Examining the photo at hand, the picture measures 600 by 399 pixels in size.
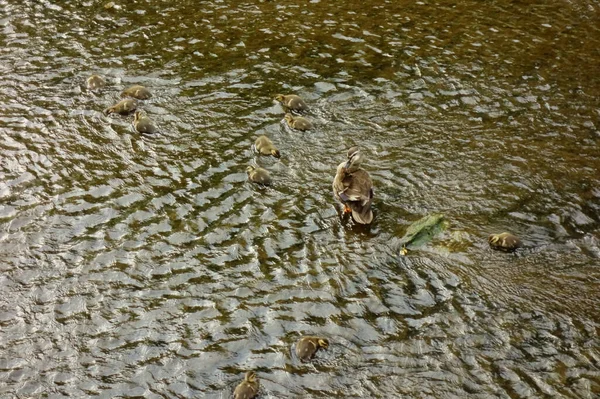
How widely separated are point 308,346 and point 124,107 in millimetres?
5577

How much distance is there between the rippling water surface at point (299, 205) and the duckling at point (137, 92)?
159mm

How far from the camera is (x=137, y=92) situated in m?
10.8

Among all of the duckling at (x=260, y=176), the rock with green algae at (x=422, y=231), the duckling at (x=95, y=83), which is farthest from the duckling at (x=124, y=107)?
the rock with green algae at (x=422, y=231)

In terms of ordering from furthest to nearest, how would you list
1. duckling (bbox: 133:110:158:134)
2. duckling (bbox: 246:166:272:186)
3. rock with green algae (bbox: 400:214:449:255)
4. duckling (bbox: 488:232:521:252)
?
duckling (bbox: 133:110:158:134), duckling (bbox: 246:166:272:186), rock with green algae (bbox: 400:214:449:255), duckling (bbox: 488:232:521:252)

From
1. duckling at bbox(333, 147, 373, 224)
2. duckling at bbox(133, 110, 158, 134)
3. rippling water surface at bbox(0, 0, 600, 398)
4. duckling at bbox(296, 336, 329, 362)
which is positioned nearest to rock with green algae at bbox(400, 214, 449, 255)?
rippling water surface at bbox(0, 0, 600, 398)

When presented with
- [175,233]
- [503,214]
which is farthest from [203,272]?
[503,214]

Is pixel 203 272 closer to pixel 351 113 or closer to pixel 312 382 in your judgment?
pixel 312 382

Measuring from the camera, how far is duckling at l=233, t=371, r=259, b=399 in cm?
618

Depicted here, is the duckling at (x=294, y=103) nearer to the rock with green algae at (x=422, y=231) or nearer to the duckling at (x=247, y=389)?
the rock with green algae at (x=422, y=231)

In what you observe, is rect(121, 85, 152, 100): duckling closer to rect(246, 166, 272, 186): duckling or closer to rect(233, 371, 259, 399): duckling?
rect(246, 166, 272, 186): duckling

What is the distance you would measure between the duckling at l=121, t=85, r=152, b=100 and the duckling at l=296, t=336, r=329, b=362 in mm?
5707

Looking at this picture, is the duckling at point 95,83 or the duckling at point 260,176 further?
the duckling at point 95,83

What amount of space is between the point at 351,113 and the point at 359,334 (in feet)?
15.1

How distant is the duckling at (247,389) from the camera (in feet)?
20.3
